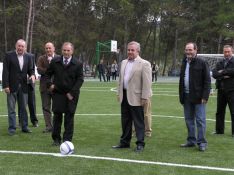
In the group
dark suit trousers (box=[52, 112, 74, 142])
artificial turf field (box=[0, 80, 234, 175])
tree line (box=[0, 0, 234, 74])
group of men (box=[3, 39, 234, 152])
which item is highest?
tree line (box=[0, 0, 234, 74])

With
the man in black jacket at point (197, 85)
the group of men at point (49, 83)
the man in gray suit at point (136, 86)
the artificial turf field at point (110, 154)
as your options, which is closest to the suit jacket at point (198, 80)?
the man in black jacket at point (197, 85)

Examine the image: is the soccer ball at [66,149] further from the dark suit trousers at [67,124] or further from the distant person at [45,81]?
the distant person at [45,81]

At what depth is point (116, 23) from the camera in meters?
70.2

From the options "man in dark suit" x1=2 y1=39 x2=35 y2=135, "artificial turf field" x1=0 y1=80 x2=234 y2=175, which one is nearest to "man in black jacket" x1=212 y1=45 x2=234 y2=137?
"artificial turf field" x1=0 y1=80 x2=234 y2=175

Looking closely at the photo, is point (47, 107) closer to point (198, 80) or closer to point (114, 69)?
point (198, 80)

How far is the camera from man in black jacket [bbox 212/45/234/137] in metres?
10.8

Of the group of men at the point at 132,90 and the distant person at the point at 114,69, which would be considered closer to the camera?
the group of men at the point at 132,90

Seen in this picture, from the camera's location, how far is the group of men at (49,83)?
351 inches

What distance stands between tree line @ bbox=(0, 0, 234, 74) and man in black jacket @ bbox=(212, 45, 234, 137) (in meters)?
38.8

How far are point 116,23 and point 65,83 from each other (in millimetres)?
61976

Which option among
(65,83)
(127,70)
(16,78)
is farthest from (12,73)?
(127,70)

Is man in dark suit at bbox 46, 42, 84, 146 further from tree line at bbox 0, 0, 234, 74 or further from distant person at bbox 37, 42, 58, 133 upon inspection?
tree line at bbox 0, 0, 234, 74

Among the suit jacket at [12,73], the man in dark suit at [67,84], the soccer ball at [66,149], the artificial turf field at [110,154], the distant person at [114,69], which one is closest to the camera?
the artificial turf field at [110,154]

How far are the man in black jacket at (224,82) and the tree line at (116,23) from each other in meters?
38.8
